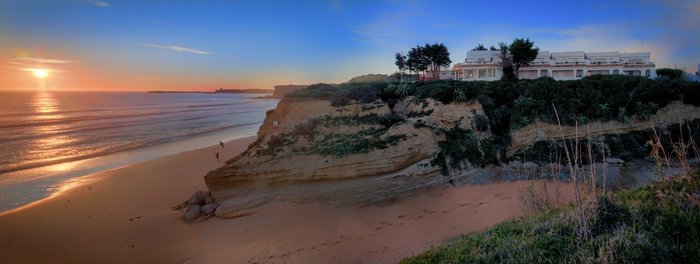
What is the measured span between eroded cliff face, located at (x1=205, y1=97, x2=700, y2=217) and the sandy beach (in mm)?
711

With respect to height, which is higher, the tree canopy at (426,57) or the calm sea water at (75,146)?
the tree canopy at (426,57)

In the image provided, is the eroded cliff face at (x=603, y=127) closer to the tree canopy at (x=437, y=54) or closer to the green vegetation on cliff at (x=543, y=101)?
the green vegetation on cliff at (x=543, y=101)

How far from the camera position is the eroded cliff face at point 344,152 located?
1088cm

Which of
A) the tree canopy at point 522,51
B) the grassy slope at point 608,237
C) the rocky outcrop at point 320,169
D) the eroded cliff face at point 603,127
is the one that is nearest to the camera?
the grassy slope at point 608,237

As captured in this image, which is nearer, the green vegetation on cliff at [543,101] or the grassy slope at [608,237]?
the grassy slope at [608,237]

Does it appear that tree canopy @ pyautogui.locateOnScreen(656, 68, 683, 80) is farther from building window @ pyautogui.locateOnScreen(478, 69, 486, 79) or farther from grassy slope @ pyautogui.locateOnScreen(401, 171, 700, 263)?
grassy slope @ pyautogui.locateOnScreen(401, 171, 700, 263)

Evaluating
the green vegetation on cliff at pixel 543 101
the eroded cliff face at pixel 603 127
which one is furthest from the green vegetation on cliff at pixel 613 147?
the eroded cliff face at pixel 603 127

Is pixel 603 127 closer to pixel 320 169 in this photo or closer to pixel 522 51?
pixel 320 169

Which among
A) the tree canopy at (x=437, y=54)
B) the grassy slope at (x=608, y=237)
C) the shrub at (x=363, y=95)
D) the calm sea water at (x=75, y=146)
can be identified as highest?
the tree canopy at (x=437, y=54)

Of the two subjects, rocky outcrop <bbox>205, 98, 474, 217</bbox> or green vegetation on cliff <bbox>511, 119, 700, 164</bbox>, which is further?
green vegetation on cliff <bbox>511, 119, 700, 164</bbox>

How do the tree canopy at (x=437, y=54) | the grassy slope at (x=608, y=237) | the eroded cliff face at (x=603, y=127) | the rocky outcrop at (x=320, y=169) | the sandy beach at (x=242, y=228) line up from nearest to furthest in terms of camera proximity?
the grassy slope at (x=608, y=237) < the sandy beach at (x=242, y=228) < the rocky outcrop at (x=320, y=169) < the eroded cliff face at (x=603, y=127) < the tree canopy at (x=437, y=54)

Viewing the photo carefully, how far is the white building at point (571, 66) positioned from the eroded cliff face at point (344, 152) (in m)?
17.5

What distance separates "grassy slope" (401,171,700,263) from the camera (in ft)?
12.3

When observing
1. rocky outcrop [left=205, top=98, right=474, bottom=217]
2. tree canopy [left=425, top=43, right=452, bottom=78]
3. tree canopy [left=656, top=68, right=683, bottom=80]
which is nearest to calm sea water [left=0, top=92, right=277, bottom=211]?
rocky outcrop [left=205, top=98, right=474, bottom=217]
